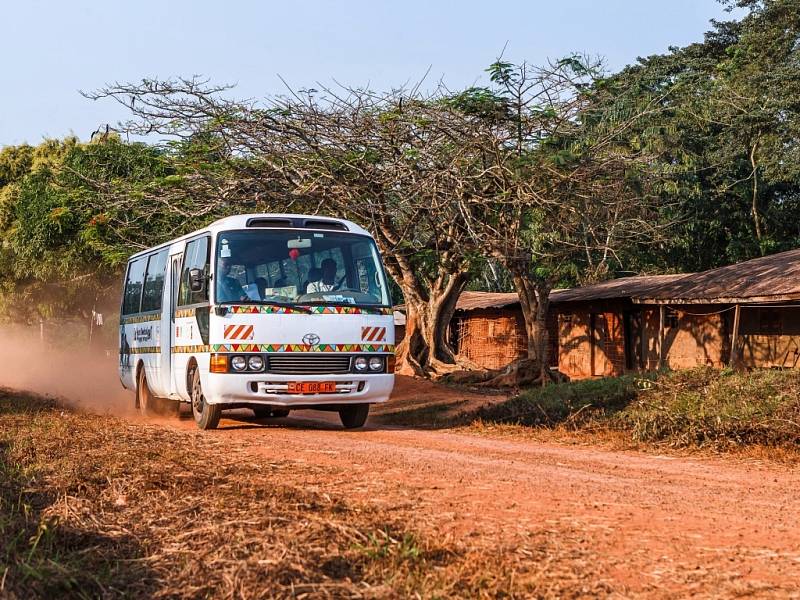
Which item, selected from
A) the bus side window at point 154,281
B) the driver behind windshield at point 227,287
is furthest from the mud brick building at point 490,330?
the driver behind windshield at point 227,287

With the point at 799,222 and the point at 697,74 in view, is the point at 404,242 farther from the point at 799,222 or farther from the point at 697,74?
the point at 697,74

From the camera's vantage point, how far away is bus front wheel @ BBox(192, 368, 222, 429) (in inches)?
489

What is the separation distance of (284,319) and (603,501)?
5.68 m

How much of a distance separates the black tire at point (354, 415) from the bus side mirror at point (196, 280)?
2622mm

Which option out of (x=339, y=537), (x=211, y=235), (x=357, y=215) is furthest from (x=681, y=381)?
(x=357, y=215)

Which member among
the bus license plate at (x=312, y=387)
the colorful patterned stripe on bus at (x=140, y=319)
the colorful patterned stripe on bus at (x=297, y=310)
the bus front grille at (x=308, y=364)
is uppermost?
the colorful patterned stripe on bus at (x=297, y=310)

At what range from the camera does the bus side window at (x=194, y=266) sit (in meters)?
12.4

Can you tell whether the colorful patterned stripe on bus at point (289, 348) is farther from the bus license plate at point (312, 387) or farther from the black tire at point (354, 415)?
the black tire at point (354, 415)

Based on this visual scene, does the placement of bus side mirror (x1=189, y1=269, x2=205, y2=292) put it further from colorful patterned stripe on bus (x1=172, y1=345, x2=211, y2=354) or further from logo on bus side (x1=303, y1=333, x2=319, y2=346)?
logo on bus side (x1=303, y1=333, x2=319, y2=346)

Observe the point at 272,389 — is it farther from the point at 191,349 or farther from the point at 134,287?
the point at 134,287

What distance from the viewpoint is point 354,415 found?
1336cm

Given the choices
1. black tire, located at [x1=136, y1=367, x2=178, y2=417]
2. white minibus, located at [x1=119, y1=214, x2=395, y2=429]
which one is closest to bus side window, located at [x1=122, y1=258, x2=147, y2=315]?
black tire, located at [x1=136, y1=367, x2=178, y2=417]

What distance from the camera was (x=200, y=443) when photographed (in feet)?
34.7

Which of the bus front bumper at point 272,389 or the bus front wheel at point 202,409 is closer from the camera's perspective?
the bus front bumper at point 272,389
